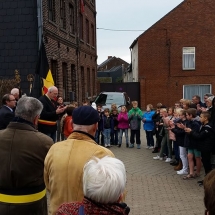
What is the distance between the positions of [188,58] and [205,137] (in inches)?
908

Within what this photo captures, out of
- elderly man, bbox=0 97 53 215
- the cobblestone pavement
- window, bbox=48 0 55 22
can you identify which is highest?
window, bbox=48 0 55 22

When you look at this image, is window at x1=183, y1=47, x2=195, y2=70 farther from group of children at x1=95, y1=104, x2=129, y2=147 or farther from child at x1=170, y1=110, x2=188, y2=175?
child at x1=170, y1=110, x2=188, y2=175

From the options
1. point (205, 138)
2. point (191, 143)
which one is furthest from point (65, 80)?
point (205, 138)

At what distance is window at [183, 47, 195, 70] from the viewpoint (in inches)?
1163

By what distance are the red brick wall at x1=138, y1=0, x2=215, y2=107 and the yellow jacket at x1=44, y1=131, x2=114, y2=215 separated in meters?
26.8

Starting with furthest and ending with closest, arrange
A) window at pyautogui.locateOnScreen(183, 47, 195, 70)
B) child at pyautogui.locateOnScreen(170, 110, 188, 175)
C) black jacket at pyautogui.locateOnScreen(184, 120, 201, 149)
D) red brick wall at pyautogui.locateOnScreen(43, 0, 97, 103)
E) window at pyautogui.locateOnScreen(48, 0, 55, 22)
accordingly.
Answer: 1. window at pyautogui.locateOnScreen(183, 47, 195, 70)
2. window at pyautogui.locateOnScreen(48, 0, 55, 22)
3. red brick wall at pyautogui.locateOnScreen(43, 0, 97, 103)
4. child at pyautogui.locateOnScreen(170, 110, 188, 175)
5. black jacket at pyautogui.locateOnScreen(184, 120, 201, 149)

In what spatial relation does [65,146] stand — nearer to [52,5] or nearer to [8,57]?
[8,57]

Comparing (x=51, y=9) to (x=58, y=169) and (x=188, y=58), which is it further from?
(x=188, y=58)

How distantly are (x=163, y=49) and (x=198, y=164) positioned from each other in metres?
22.3

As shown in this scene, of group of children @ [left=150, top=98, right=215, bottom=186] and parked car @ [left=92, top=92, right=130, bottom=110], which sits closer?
group of children @ [left=150, top=98, right=215, bottom=186]

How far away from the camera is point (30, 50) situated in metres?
12.9

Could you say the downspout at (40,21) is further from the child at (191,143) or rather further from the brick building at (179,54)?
the brick building at (179,54)

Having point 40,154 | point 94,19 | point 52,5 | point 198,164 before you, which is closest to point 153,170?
point 198,164

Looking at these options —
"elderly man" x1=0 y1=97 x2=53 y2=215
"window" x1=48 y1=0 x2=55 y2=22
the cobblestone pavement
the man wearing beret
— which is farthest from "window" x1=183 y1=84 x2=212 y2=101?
the man wearing beret
